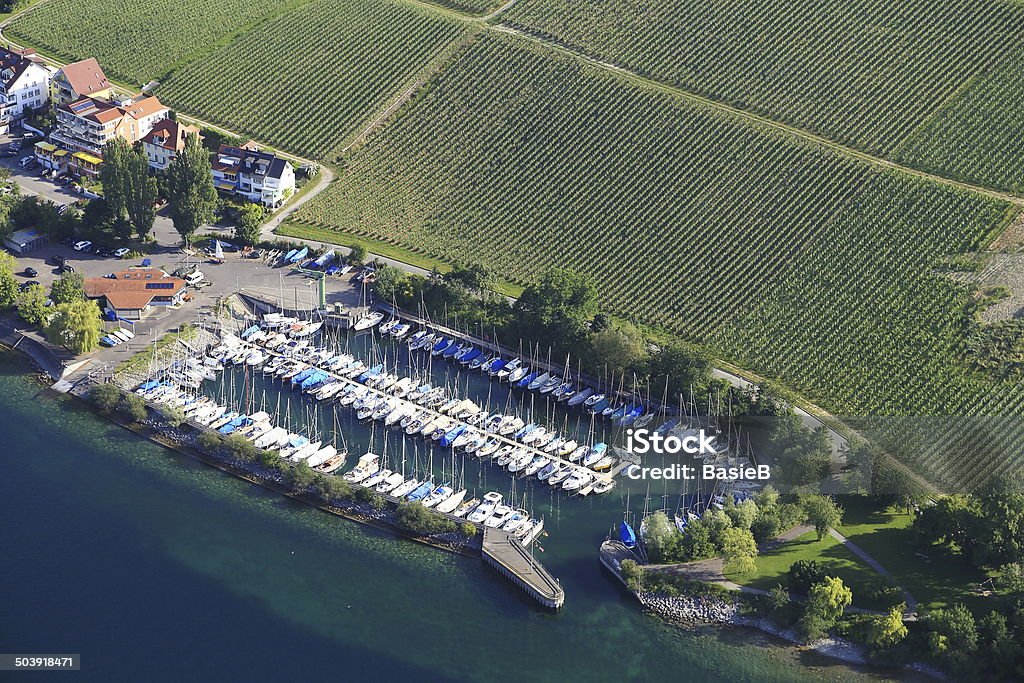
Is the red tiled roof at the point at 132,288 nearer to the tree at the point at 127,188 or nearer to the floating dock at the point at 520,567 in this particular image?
the tree at the point at 127,188

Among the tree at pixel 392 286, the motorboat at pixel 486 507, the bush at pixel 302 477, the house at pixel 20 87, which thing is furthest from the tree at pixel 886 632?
the house at pixel 20 87

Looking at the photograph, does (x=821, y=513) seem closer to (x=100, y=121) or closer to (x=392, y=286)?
(x=392, y=286)

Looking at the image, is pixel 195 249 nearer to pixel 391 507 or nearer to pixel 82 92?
pixel 82 92

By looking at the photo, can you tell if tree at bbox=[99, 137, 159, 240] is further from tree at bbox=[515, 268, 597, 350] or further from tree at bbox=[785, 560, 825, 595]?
tree at bbox=[785, 560, 825, 595]

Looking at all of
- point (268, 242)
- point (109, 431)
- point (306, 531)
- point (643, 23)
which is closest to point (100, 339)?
point (109, 431)

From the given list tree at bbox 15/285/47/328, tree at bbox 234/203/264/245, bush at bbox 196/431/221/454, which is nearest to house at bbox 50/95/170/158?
tree at bbox 234/203/264/245

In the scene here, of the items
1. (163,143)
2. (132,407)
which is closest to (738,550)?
(132,407)

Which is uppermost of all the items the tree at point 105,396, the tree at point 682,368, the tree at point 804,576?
the tree at point 682,368
